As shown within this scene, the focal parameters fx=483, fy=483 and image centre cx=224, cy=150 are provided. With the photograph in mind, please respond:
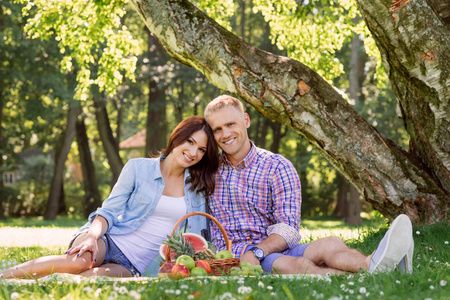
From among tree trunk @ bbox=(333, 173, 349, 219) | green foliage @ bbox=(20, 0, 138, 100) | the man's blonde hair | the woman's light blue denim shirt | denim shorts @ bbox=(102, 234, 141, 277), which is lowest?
tree trunk @ bbox=(333, 173, 349, 219)

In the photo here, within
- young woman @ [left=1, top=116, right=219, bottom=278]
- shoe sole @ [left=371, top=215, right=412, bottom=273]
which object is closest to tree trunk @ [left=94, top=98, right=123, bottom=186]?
young woman @ [left=1, top=116, right=219, bottom=278]

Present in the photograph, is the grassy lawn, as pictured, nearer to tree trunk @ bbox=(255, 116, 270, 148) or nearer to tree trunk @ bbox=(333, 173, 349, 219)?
tree trunk @ bbox=(255, 116, 270, 148)

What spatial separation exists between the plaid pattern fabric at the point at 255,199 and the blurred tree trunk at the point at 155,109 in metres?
13.6

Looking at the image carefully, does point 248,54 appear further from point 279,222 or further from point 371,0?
point 279,222

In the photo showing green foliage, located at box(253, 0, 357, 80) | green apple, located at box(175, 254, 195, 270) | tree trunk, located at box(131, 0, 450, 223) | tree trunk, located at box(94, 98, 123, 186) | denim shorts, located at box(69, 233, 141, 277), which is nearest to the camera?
green apple, located at box(175, 254, 195, 270)

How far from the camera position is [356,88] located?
1653 centimetres

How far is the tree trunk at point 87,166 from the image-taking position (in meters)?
21.0

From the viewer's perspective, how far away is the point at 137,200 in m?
4.58

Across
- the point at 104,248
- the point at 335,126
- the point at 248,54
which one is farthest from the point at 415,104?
the point at 104,248

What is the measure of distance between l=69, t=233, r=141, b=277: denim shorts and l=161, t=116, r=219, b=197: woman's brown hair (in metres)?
0.88

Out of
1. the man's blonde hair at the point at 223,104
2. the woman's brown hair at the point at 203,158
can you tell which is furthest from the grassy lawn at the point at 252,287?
the man's blonde hair at the point at 223,104

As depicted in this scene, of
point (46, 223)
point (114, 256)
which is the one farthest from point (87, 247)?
point (46, 223)

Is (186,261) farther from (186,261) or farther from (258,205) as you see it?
(258,205)

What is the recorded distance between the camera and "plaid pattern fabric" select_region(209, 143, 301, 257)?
4367 mm
